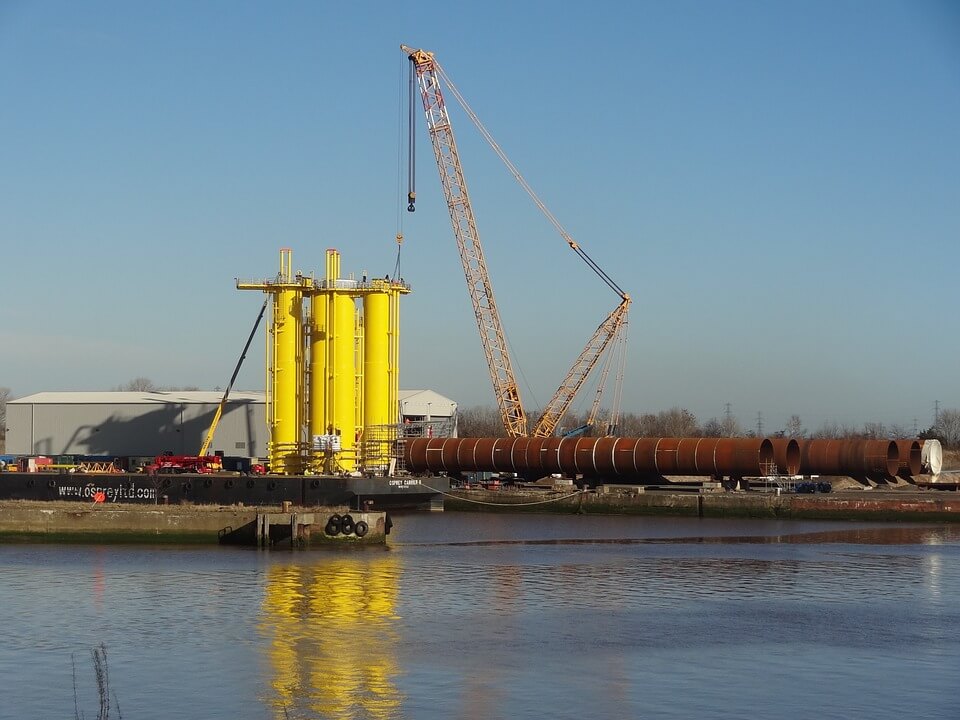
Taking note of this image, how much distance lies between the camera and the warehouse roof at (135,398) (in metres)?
101

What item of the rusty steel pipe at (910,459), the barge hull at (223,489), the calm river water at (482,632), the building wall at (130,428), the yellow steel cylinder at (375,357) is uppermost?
the yellow steel cylinder at (375,357)

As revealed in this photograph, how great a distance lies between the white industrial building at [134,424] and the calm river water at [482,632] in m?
46.3

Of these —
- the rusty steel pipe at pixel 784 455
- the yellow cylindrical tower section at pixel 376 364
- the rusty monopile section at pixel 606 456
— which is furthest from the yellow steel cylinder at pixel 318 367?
the rusty steel pipe at pixel 784 455

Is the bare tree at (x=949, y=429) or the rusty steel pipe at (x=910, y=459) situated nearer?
the rusty steel pipe at (x=910, y=459)

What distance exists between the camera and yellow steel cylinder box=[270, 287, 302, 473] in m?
78.2

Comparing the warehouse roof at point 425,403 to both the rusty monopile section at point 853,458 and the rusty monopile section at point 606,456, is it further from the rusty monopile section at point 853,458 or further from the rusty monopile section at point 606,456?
the rusty monopile section at point 853,458

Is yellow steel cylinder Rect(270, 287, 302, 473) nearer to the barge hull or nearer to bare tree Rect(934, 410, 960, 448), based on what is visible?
the barge hull

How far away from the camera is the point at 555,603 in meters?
37.5

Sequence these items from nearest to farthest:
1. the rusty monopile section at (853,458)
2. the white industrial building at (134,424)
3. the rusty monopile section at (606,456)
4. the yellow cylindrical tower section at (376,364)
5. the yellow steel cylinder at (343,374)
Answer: the yellow steel cylinder at (343,374) → the yellow cylindrical tower section at (376,364) → the rusty monopile section at (606,456) → the rusty monopile section at (853,458) → the white industrial building at (134,424)

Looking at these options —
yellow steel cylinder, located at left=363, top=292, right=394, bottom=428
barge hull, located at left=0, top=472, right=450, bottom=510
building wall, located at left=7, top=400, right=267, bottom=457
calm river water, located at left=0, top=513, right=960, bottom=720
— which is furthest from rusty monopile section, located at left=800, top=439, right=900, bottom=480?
building wall, located at left=7, top=400, right=267, bottom=457

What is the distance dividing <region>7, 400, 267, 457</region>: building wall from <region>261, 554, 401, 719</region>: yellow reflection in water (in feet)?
175

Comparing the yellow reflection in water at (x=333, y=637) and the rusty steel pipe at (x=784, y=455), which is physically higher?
the rusty steel pipe at (x=784, y=455)

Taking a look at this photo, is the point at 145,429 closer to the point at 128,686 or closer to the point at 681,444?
the point at 681,444

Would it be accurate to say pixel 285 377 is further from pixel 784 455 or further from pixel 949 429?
pixel 949 429
